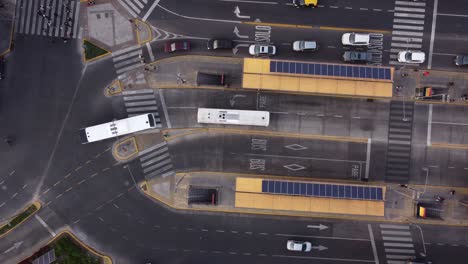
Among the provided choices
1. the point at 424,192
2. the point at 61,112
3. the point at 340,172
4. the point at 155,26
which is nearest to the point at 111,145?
the point at 61,112

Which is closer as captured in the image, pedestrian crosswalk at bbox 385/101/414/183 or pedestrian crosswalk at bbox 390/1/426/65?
pedestrian crosswalk at bbox 385/101/414/183

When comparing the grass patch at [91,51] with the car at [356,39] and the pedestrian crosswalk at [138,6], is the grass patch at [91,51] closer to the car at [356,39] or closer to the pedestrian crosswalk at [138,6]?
the pedestrian crosswalk at [138,6]

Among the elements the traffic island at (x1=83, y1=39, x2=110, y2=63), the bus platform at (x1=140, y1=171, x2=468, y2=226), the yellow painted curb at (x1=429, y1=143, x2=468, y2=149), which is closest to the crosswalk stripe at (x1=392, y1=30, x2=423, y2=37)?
the yellow painted curb at (x1=429, y1=143, x2=468, y2=149)

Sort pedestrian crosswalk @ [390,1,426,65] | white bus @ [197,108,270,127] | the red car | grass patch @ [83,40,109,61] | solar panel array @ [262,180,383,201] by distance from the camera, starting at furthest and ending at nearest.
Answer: grass patch @ [83,40,109,61]
pedestrian crosswalk @ [390,1,426,65]
the red car
white bus @ [197,108,270,127]
solar panel array @ [262,180,383,201]

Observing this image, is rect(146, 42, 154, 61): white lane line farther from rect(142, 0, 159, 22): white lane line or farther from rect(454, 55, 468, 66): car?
rect(454, 55, 468, 66): car

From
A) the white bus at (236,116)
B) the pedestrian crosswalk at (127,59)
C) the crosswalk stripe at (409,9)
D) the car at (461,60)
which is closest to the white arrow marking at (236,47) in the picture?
the white bus at (236,116)

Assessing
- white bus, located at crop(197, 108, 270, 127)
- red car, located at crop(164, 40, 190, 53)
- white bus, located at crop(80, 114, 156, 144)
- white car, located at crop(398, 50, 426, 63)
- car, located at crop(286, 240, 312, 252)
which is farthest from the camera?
red car, located at crop(164, 40, 190, 53)
